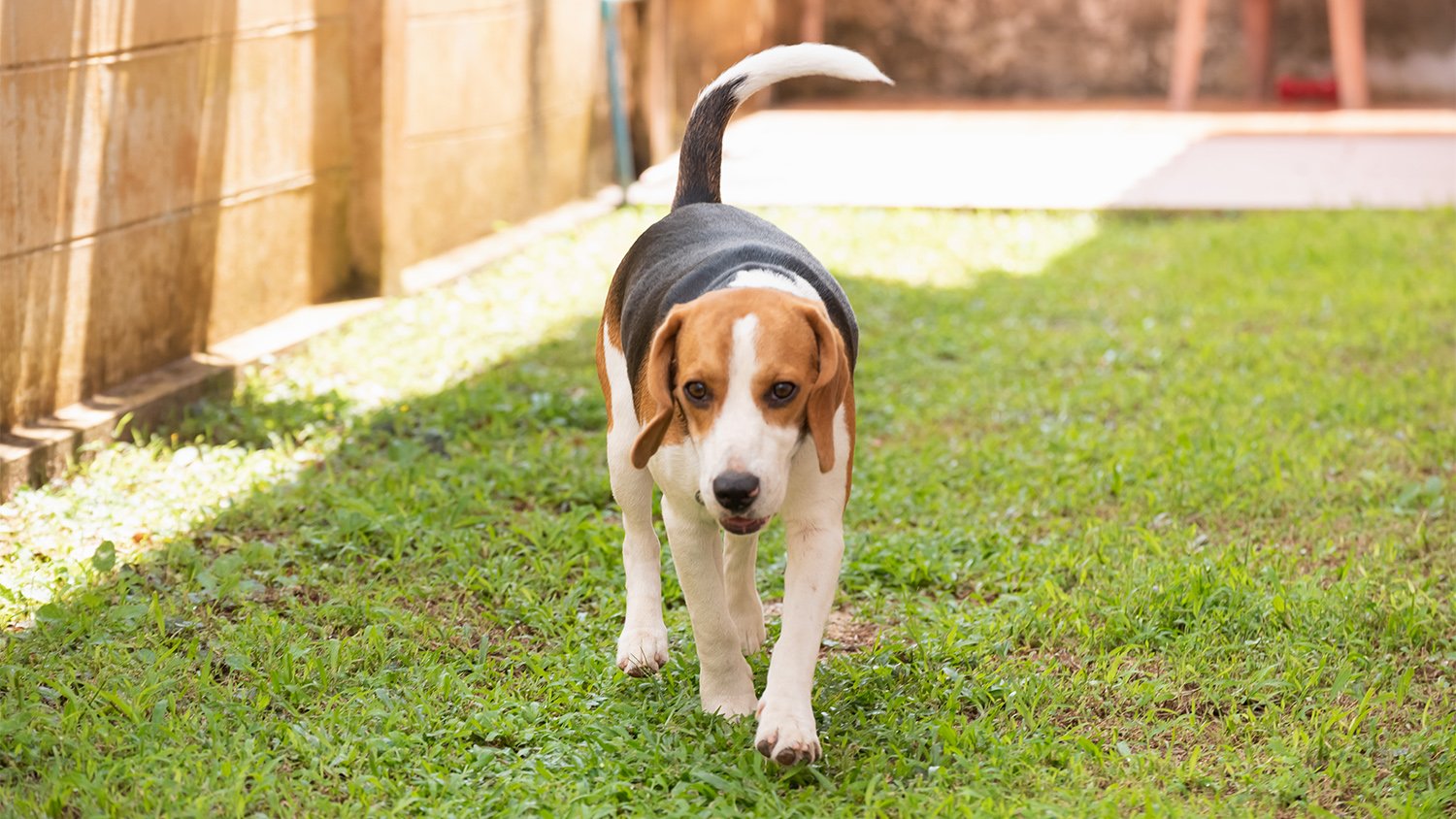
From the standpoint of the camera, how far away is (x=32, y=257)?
4758mm

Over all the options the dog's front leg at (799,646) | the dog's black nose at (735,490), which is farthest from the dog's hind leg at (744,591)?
the dog's black nose at (735,490)

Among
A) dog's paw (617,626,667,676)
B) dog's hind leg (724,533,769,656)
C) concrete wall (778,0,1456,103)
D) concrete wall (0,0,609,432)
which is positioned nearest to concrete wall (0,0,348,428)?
concrete wall (0,0,609,432)

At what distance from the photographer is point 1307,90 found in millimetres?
13562

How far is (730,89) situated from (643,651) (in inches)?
49.6

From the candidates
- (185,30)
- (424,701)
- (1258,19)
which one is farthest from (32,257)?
(1258,19)

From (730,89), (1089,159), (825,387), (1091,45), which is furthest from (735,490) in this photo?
(1091,45)

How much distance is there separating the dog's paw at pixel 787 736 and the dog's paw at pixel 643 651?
47cm

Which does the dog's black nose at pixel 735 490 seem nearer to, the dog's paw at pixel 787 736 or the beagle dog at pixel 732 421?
the beagle dog at pixel 732 421

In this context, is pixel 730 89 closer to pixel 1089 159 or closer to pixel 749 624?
pixel 749 624

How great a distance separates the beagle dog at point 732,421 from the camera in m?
2.73

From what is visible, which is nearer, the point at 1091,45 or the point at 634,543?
the point at 634,543

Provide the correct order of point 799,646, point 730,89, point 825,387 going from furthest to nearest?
point 730,89 < point 799,646 < point 825,387

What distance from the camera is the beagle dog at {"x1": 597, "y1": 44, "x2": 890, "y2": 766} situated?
2732 mm

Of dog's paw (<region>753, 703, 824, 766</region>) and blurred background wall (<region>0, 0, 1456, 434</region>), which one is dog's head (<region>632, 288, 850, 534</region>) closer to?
dog's paw (<region>753, 703, 824, 766</region>)
